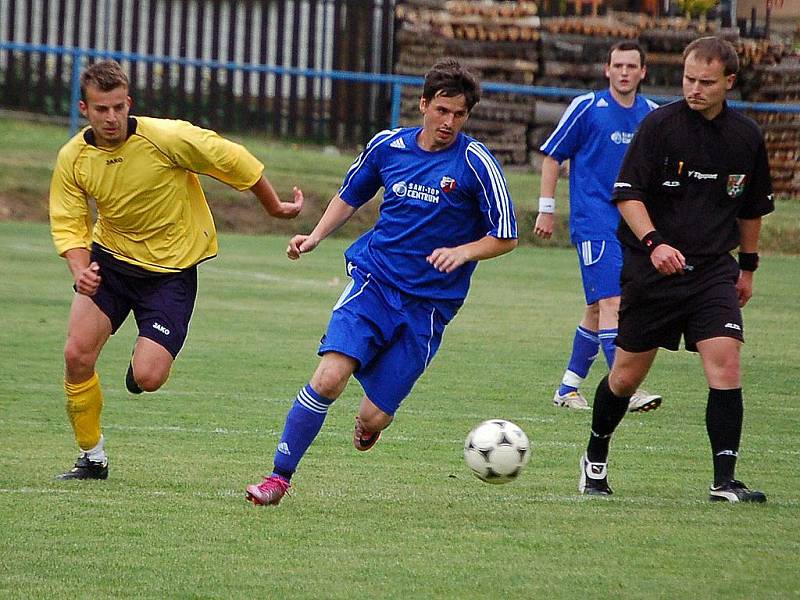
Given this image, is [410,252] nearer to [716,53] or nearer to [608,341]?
[716,53]

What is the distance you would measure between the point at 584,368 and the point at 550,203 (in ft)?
3.64

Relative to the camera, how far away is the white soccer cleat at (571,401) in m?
9.83

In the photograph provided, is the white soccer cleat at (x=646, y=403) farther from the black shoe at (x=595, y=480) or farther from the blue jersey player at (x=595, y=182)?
Result: the black shoe at (x=595, y=480)

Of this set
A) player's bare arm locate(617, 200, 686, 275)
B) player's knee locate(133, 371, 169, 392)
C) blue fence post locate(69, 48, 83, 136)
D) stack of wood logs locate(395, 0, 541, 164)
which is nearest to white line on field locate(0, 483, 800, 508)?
player's knee locate(133, 371, 169, 392)

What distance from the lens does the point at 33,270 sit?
17344 millimetres

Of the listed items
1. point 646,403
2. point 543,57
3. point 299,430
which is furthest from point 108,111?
point 543,57

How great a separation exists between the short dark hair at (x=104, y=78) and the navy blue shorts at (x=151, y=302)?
909 millimetres

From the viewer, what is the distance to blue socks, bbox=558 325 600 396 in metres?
9.88

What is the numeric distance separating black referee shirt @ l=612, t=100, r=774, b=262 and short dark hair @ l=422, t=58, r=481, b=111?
0.74 m

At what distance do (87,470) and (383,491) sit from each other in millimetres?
1368

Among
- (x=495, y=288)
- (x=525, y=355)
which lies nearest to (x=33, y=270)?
(x=495, y=288)

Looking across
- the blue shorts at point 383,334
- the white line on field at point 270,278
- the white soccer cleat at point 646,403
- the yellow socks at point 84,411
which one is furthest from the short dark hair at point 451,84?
the white line on field at point 270,278

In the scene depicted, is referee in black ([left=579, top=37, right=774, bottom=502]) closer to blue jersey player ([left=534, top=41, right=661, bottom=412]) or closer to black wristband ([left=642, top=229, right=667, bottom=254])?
black wristband ([left=642, top=229, right=667, bottom=254])

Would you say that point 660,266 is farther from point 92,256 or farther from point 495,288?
point 495,288
